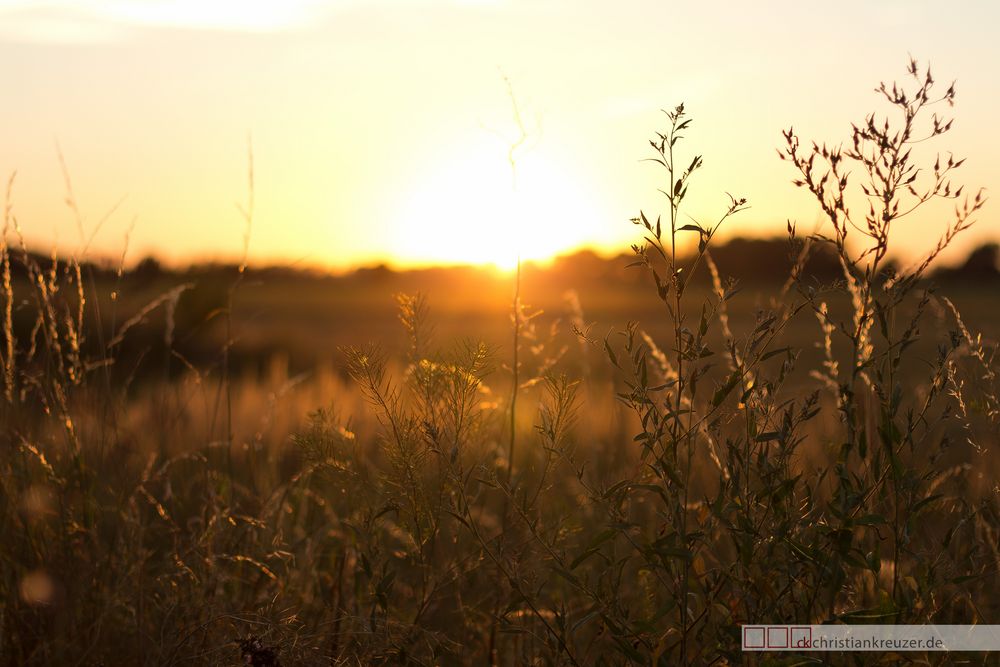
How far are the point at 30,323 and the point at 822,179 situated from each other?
43.8 feet

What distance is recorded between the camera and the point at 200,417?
712cm

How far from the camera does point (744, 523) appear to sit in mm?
1689

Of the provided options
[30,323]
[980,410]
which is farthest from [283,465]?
[30,323]

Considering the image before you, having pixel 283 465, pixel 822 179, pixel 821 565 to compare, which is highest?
pixel 822 179

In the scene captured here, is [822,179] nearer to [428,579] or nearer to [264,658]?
[428,579]

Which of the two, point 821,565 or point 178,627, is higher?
point 821,565

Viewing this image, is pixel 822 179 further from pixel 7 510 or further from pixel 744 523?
pixel 7 510

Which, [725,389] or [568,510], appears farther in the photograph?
[568,510]

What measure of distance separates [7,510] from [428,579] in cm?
166

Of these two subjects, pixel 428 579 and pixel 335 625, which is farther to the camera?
pixel 335 625

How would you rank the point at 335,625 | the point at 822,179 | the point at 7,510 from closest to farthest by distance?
the point at 822,179 → the point at 335,625 → the point at 7,510

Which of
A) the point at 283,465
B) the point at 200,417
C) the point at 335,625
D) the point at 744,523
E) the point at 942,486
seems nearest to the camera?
the point at 744,523

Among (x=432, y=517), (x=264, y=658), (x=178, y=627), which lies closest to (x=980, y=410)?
(x=432, y=517)

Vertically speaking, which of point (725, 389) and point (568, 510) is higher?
point (725, 389)
